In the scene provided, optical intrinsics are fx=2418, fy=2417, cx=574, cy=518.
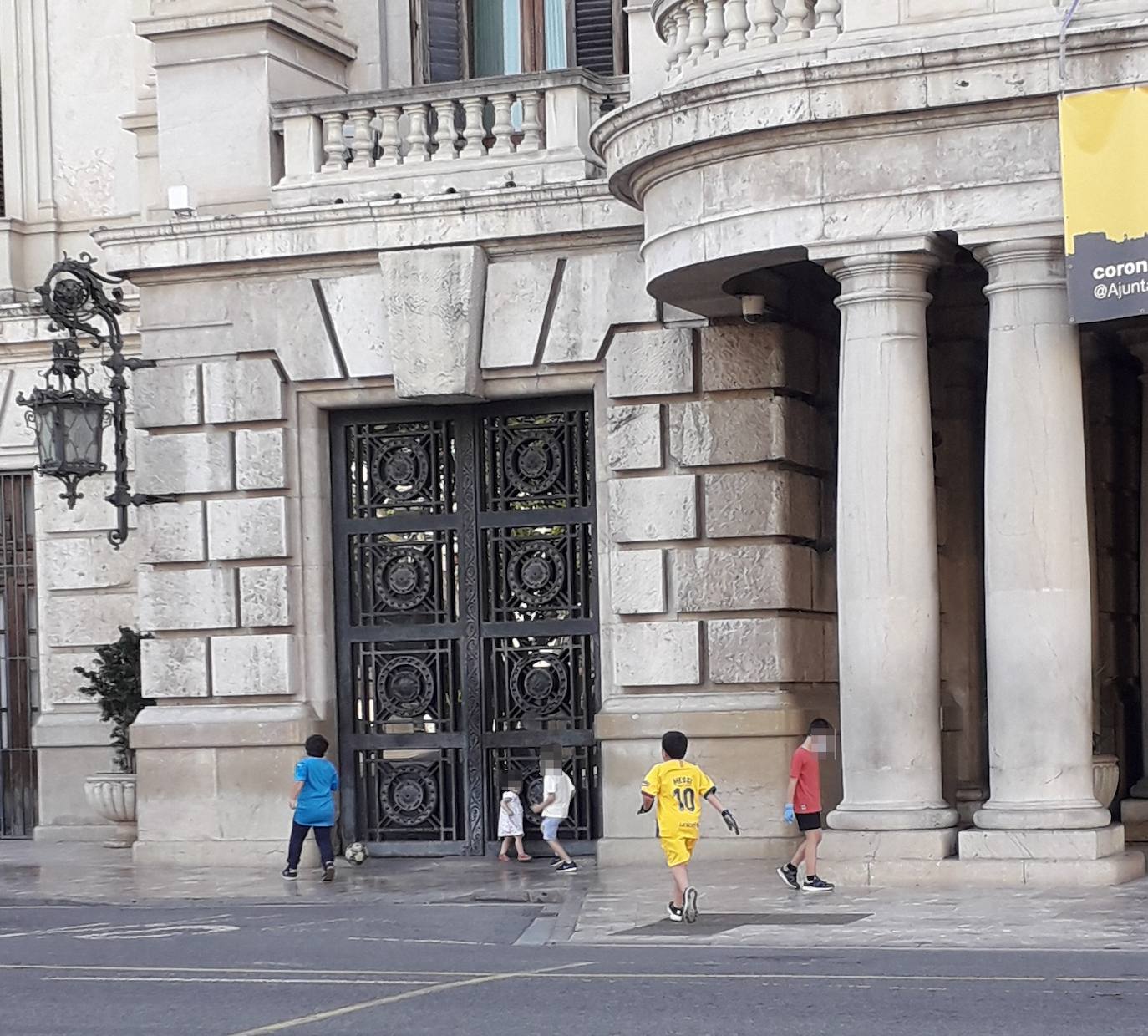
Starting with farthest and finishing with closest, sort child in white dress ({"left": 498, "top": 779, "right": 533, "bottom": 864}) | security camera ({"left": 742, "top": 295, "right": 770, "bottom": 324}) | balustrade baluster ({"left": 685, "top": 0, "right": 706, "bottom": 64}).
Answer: child in white dress ({"left": 498, "top": 779, "right": 533, "bottom": 864}), security camera ({"left": 742, "top": 295, "right": 770, "bottom": 324}), balustrade baluster ({"left": 685, "top": 0, "right": 706, "bottom": 64})

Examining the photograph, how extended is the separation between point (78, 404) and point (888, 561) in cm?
821

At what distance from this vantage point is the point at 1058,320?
1759 centimetres

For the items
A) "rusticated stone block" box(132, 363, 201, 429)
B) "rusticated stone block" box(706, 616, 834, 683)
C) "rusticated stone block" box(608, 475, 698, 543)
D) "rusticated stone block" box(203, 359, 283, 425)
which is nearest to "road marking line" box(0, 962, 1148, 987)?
"rusticated stone block" box(706, 616, 834, 683)

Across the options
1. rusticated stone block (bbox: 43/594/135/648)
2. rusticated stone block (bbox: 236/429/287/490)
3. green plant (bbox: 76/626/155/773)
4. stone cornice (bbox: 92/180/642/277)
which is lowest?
green plant (bbox: 76/626/155/773)

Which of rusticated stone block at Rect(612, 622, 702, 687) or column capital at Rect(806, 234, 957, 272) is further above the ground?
column capital at Rect(806, 234, 957, 272)

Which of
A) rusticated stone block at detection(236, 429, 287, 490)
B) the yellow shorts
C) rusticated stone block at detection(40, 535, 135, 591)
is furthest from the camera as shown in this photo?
rusticated stone block at detection(40, 535, 135, 591)

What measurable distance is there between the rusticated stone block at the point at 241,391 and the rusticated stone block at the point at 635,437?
129 inches

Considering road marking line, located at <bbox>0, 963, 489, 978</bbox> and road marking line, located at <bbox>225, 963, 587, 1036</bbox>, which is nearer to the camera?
road marking line, located at <bbox>225, 963, 587, 1036</bbox>

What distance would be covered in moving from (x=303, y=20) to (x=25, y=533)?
724cm

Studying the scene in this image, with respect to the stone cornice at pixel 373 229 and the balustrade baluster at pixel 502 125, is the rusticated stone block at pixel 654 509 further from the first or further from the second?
the balustrade baluster at pixel 502 125

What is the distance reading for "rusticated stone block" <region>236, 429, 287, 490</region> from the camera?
883 inches

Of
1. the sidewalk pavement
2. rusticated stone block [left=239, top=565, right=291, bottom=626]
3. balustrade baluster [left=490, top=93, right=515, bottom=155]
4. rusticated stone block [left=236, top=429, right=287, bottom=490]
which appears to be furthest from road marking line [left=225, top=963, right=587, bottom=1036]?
balustrade baluster [left=490, top=93, right=515, bottom=155]

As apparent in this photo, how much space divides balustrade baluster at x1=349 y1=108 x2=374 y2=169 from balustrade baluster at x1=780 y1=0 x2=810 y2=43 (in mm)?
5428

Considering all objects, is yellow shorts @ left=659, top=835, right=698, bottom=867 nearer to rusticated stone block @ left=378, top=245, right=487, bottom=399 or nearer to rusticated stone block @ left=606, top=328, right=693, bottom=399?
rusticated stone block @ left=606, top=328, right=693, bottom=399
